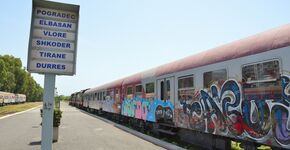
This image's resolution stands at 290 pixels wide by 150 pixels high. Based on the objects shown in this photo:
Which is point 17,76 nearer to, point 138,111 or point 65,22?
point 138,111

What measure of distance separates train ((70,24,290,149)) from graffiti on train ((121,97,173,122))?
0.04 metres

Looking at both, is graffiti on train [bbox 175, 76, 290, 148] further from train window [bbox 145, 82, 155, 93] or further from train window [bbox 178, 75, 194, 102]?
train window [bbox 145, 82, 155, 93]

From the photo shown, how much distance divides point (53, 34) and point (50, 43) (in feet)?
0.44

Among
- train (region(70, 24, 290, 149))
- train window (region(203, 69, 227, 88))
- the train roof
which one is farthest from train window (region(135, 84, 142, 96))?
train window (region(203, 69, 227, 88))

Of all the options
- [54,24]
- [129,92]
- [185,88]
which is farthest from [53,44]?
[129,92]

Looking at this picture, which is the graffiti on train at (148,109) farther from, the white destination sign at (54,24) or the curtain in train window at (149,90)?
the white destination sign at (54,24)

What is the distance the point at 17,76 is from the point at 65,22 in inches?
3480

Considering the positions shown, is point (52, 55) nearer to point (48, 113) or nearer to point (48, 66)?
point (48, 66)

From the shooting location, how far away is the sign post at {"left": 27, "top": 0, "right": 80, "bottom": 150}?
3.96 meters

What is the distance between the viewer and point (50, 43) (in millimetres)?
→ 4043

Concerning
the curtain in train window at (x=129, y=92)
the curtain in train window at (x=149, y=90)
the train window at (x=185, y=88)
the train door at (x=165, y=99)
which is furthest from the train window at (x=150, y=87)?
the curtain in train window at (x=129, y=92)

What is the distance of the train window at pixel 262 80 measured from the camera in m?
6.08

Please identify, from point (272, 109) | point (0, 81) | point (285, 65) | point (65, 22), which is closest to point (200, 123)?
point (272, 109)

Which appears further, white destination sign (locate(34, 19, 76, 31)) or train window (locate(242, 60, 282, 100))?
train window (locate(242, 60, 282, 100))
